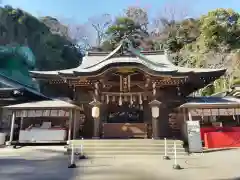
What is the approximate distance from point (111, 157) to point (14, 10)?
2997 cm

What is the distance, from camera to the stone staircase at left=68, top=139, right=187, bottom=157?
945 cm

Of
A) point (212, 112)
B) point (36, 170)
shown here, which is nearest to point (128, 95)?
point (212, 112)

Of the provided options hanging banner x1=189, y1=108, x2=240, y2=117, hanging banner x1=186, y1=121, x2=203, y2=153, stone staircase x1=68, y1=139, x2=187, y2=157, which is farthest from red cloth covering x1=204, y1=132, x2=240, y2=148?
stone staircase x1=68, y1=139, x2=187, y2=157

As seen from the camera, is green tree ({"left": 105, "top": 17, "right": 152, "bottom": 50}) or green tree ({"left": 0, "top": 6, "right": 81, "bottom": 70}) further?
green tree ({"left": 105, "top": 17, "right": 152, "bottom": 50})

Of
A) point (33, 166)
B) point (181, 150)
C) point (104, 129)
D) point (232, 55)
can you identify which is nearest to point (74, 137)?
point (104, 129)

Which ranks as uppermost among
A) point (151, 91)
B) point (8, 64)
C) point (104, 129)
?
point (8, 64)

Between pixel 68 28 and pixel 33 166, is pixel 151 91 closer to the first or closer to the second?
pixel 33 166

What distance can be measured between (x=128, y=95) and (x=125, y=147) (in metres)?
3.96

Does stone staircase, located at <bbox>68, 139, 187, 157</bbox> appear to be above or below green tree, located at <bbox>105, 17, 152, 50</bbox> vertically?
below

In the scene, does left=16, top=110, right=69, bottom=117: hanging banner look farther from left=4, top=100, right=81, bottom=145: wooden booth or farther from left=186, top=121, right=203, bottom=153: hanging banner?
left=186, top=121, right=203, bottom=153: hanging banner

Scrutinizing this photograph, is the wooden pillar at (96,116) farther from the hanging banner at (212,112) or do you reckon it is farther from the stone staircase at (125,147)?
the hanging banner at (212,112)

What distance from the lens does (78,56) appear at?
37.4 metres

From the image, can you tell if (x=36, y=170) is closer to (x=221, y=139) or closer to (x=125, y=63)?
(x=125, y=63)

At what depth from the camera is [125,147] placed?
32.4 ft
